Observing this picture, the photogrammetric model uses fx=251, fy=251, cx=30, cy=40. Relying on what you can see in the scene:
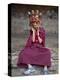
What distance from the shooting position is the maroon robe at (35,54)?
55.2 inches

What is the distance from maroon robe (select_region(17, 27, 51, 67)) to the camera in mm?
1401

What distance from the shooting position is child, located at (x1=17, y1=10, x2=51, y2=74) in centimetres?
141

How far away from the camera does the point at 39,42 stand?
144 cm

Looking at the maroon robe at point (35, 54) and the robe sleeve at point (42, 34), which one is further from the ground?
the robe sleeve at point (42, 34)

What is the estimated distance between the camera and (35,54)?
142 centimetres

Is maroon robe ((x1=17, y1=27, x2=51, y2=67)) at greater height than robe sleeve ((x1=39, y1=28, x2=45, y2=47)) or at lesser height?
lesser

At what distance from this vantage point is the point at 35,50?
143 cm

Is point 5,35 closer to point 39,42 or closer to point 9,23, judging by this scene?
point 9,23

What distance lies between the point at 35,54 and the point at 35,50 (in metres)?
0.02

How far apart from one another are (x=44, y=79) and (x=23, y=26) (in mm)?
327

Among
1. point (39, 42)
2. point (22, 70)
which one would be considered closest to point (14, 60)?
point (22, 70)

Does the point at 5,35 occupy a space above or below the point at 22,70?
above

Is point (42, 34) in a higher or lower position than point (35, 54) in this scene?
higher

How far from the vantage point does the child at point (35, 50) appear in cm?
141
